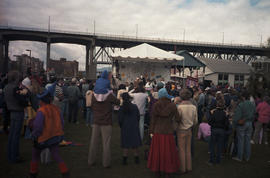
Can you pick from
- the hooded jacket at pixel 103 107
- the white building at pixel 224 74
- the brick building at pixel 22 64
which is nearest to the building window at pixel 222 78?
the white building at pixel 224 74

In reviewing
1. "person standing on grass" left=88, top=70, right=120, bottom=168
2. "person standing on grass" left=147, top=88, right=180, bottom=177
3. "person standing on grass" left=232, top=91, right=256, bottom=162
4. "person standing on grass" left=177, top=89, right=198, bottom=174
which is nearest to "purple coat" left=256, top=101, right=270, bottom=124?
"person standing on grass" left=232, top=91, right=256, bottom=162

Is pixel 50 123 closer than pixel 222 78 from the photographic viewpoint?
Yes

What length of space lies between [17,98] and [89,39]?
35031 millimetres

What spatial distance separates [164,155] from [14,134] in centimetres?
336

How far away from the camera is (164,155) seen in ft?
14.4

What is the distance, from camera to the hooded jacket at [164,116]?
4.46m

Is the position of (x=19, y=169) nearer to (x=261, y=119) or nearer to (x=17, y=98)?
(x=17, y=98)

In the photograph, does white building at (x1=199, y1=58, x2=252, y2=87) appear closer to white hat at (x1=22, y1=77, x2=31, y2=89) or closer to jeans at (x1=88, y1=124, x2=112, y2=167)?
white hat at (x1=22, y1=77, x2=31, y2=89)

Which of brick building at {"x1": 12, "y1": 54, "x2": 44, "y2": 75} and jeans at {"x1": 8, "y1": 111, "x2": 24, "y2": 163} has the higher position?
brick building at {"x1": 12, "y1": 54, "x2": 44, "y2": 75}

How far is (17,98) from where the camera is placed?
15.8 feet

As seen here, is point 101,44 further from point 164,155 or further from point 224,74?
point 164,155

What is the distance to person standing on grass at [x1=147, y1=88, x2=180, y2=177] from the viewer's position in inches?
173

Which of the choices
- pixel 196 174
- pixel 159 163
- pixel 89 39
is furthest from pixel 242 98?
pixel 89 39

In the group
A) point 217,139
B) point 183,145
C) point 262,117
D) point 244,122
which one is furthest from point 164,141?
point 262,117
